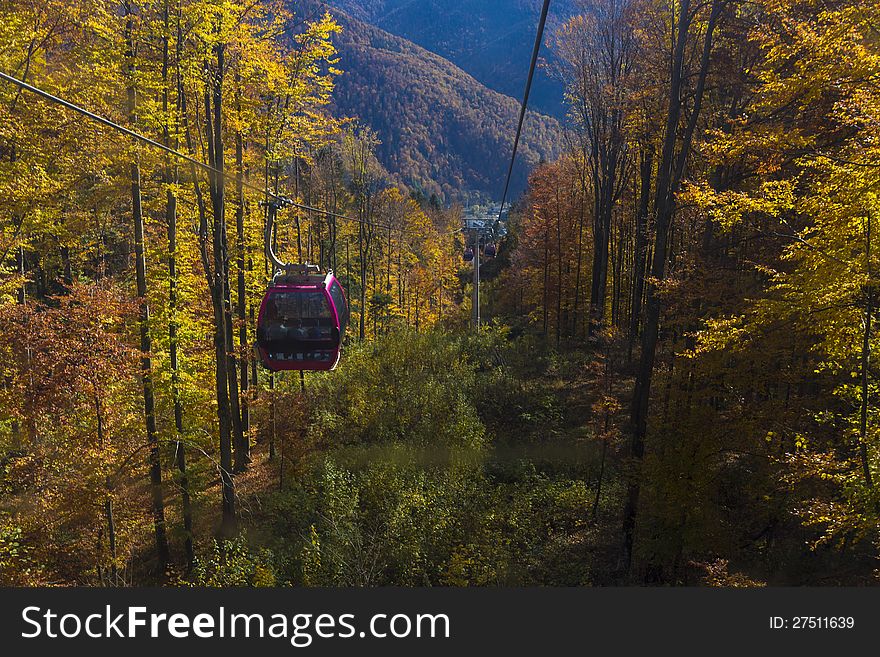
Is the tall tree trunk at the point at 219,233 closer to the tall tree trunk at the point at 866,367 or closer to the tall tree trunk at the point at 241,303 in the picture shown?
the tall tree trunk at the point at 241,303

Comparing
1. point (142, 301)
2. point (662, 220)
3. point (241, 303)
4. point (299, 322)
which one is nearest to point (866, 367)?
point (662, 220)

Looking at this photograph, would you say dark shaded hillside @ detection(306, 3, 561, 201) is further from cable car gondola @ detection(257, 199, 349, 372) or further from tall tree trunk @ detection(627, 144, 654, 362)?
cable car gondola @ detection(257, 199, 349, 372)

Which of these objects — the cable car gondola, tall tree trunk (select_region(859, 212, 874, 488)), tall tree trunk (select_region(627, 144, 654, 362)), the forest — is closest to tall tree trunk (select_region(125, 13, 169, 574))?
the forest

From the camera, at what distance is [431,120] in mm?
143000

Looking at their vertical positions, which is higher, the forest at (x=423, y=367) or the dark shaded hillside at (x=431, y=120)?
the dark shaded hillside at (x=431, y=120)

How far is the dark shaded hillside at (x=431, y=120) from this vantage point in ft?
422

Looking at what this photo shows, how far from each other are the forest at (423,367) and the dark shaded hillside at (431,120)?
101764 mm

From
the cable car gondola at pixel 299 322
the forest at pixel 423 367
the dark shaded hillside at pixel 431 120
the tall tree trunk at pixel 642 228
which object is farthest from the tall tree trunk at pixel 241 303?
the dark shaded hillside at pixel 431 120

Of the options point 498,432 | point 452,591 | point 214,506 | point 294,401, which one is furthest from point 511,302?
point 452,591

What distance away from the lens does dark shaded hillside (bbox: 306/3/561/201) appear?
129 m

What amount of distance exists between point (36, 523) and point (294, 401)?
7.68m

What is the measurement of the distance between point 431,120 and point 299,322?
486 feet

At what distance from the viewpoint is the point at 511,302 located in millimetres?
41281

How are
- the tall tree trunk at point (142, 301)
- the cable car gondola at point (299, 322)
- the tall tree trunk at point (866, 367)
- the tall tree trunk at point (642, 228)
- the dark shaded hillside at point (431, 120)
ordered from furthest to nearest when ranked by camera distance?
the dark shaded hillside at point (431, 120), the tall tree trunk at point (642, 228), the tall tree trunk at point (142, 301), the cable car gondola at point (299, 322), the tall tree trunk at point (866, 367)
